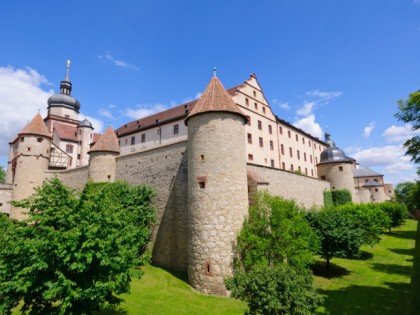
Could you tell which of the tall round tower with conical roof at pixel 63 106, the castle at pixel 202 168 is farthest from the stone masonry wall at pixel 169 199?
the tall round tower with conical roof at pixel 63 106

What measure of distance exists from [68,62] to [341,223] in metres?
65.0

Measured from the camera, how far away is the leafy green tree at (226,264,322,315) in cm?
925

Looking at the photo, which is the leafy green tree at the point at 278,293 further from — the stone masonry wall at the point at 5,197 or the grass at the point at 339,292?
the stone masonry wall at the point at 5,197

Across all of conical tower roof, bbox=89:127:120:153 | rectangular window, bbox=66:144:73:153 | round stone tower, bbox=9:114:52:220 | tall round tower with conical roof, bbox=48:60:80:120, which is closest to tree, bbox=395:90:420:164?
conical tower roof, bbox=89:127:120:153

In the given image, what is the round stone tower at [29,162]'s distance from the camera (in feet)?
104

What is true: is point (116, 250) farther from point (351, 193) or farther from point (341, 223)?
point (351, 193)

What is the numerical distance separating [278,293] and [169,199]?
13.2 meters

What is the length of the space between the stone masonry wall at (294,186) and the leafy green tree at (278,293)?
8.83 meters

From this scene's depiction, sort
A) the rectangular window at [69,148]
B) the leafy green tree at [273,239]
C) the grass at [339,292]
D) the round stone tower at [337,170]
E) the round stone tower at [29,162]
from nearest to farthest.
A: the grass at [339,292] → the leafy green tree at [273,239] → the round stone tower at [29,162] → the round stone tower at [337,170] → the rectangular window at [69,148]

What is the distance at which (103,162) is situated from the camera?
2641cm

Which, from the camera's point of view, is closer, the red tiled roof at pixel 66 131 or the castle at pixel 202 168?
the castle at pixel 202 168

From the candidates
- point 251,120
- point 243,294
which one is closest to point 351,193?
point 251,120

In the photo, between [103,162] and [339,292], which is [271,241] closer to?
[339,292]

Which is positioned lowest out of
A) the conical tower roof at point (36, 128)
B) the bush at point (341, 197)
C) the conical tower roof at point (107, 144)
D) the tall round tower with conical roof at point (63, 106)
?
the bush at point (341, 197)
